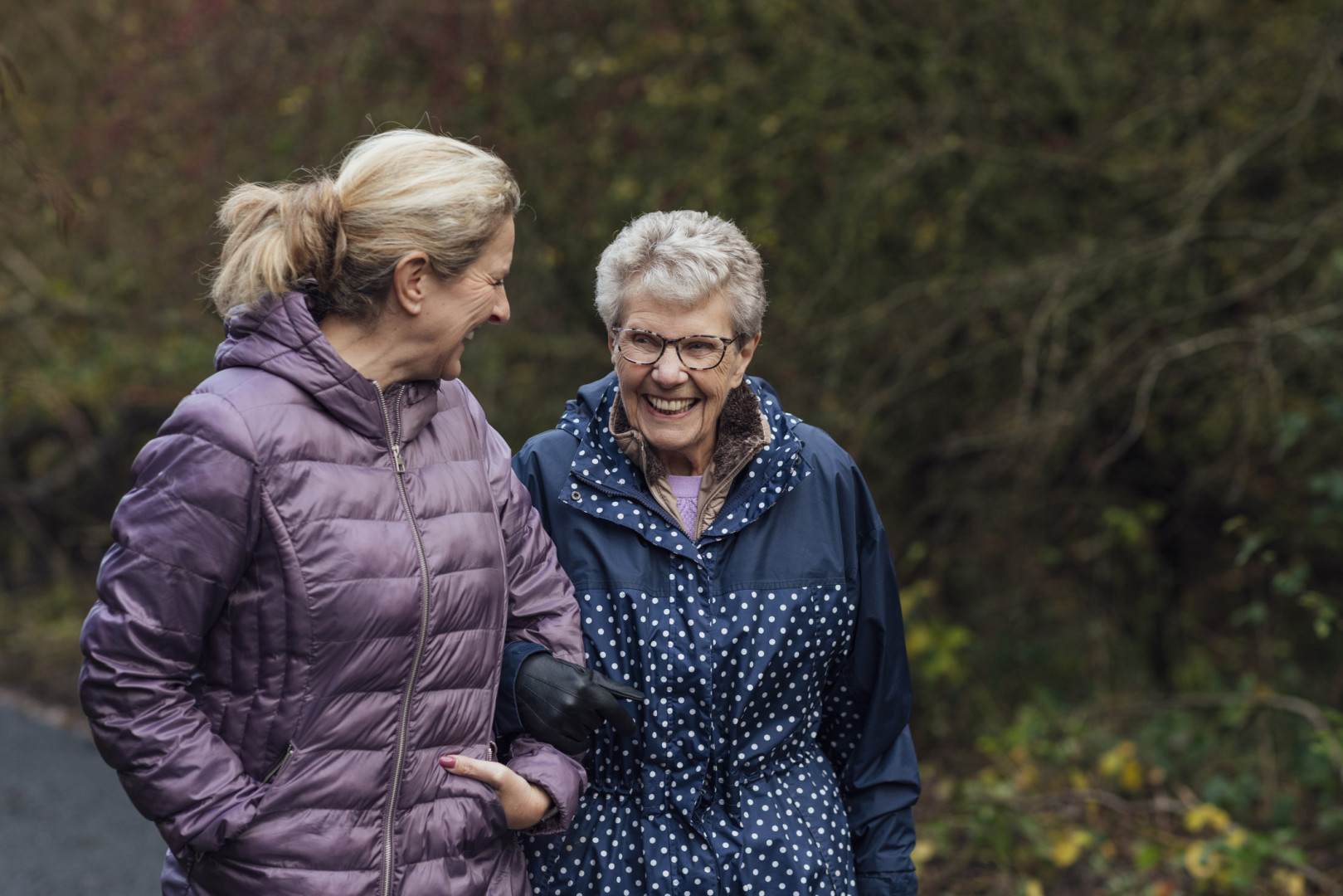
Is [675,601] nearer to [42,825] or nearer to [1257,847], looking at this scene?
[1257,847]

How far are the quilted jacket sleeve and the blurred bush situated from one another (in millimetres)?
2723

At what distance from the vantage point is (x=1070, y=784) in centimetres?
455

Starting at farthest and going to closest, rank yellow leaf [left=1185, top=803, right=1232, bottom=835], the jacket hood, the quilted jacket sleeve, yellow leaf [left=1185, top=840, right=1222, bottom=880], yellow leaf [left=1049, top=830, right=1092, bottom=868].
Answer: yellow leaf [left=1049, top=830, right=1092, bottom=868] < yellow leaf [left=1185, top=803, right=1232, bottom=835] < yellow leaf [left=1185, top=840, right=1222, bottom=880] < the jacket hood < the quilted jacket sleeve

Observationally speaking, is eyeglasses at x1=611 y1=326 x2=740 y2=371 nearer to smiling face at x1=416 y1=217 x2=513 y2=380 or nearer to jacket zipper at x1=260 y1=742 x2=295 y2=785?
smiling face at x1=416 y1=217 x2=513 y2=380

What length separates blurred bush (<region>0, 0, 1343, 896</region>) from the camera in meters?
4.18

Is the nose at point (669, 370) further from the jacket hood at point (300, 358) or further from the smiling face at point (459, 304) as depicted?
the jacket hood at point (300, 358)

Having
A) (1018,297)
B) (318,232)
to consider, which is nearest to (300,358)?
(318,232)

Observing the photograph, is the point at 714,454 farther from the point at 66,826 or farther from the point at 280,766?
the point at 66,826

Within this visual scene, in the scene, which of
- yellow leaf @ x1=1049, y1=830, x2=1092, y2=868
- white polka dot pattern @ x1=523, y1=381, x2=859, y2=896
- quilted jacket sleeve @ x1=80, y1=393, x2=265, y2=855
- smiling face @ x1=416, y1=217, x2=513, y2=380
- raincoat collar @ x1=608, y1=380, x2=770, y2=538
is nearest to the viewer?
quilted jacket sleeve @ x1=80, y1=393, x2=265, y2=855

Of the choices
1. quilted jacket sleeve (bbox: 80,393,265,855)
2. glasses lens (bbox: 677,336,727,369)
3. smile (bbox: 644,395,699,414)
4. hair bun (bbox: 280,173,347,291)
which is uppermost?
hair bun (bbox: 280,173,347,291)

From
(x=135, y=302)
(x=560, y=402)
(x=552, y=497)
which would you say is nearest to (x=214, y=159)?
(x=560, y=402)

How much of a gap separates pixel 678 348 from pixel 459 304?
1.34ft

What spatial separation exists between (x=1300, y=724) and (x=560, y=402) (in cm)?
290

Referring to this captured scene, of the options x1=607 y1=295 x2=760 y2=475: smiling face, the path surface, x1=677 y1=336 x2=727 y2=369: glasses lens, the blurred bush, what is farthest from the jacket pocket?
the path surface
